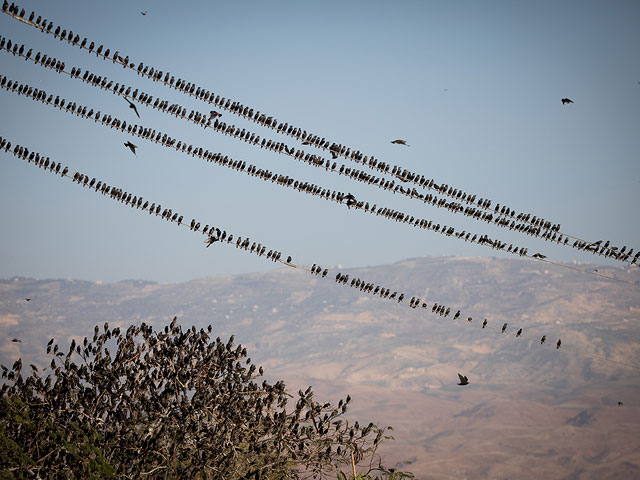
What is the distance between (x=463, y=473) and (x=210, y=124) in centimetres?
18723

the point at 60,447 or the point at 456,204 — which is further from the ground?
the point at 456,204

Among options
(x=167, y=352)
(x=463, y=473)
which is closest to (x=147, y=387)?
(x=167, y=352)

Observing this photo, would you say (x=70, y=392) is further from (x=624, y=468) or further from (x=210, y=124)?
(x=624, y=468)

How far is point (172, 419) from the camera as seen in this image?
21.2 m

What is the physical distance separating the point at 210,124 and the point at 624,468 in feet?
668

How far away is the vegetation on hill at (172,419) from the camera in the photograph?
66.6 feet

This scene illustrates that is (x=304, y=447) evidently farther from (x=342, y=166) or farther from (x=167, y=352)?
(x=342, y=166)

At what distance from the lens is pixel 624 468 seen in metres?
190

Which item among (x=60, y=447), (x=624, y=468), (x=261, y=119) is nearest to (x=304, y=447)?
(x=60, y=447)

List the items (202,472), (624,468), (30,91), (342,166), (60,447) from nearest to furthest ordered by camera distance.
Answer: (60,447), (202,472), (30,91), (342,166), (624,468)

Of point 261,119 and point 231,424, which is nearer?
point 231,424

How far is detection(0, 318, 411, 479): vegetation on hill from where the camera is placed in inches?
799

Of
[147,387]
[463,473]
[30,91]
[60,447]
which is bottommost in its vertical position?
[463,473]

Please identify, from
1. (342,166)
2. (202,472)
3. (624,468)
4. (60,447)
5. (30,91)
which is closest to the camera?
(60,447)
